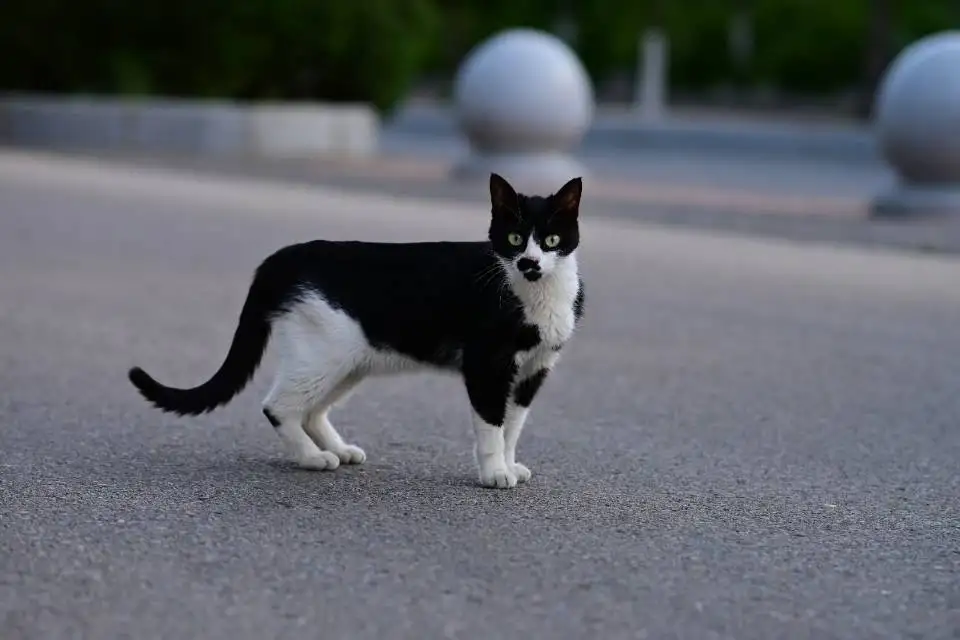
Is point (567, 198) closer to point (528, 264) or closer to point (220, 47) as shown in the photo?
point (528, 264)

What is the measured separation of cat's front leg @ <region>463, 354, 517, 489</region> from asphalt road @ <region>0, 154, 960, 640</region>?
121mm

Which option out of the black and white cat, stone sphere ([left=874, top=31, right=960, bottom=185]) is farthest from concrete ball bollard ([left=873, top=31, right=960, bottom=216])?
the black and white cat

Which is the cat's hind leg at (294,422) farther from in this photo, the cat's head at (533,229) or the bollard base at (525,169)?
the bollard base at (525,169)

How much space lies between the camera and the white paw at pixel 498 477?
16.6 feet

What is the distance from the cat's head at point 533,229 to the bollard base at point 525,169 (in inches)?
461

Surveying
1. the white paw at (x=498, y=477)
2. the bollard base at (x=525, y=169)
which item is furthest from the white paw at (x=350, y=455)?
the bollard base at (x=525, y=169)

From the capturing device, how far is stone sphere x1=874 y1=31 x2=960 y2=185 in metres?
14.3

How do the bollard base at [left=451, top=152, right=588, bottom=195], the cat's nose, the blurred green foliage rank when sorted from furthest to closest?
the blurred green foliage < the bollard base at [left=451, top=152, right=588, bottom=195] < the cat's nose

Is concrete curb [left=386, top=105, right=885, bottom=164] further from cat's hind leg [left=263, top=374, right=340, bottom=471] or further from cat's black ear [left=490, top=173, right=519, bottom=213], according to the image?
cat's black ear [left=490, top=173, right=519, bottom=213]

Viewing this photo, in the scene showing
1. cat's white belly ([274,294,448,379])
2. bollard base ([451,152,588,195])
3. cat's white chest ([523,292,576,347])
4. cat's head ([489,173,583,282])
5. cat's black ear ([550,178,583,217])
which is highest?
cat's black ear ([550,178,583,217])

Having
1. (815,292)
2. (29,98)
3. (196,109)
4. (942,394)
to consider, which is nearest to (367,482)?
(942,394)

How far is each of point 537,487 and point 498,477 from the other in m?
0.16

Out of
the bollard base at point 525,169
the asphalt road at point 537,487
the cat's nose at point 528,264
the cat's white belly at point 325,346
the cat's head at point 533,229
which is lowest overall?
the asphalt road at point 537,487

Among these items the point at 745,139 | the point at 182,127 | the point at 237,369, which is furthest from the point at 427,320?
the point at 745,139
